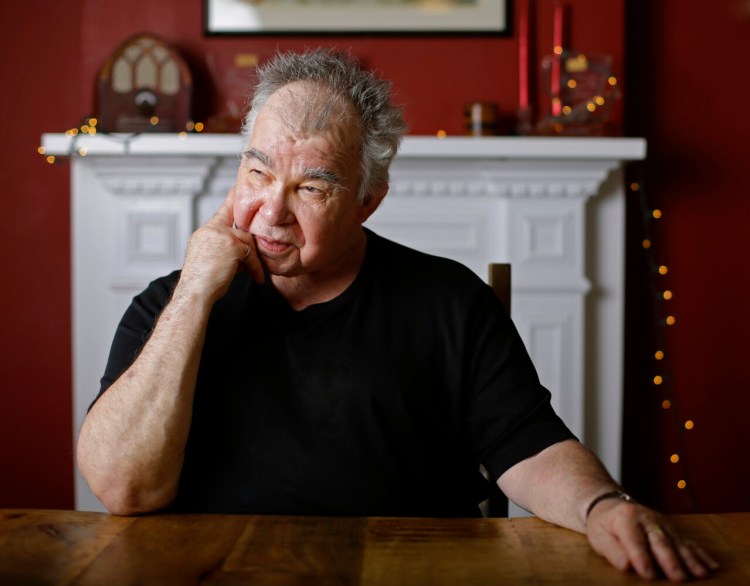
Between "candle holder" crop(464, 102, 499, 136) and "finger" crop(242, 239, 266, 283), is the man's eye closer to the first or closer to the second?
"finger" crop(242, 239, 266, 283)

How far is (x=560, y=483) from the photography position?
1271 mm

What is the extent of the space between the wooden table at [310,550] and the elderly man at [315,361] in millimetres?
161

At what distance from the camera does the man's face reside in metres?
1.50

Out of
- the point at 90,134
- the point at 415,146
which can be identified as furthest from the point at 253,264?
the point at 90,134

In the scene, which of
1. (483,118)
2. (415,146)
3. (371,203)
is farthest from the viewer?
(483,118)

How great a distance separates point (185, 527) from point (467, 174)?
5.72 feet

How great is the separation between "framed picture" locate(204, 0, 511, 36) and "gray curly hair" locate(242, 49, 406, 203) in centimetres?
121

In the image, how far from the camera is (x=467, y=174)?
272 cm

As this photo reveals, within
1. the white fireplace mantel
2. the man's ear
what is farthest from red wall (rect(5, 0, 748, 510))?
the man's ear

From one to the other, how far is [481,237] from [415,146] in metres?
0.36

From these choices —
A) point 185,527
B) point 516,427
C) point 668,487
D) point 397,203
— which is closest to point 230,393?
point 185,527

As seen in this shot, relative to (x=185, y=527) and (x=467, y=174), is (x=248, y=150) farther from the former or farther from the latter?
(x=467, y=174)

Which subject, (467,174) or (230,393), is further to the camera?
(467,174)

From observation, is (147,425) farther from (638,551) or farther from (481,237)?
(481,237)
